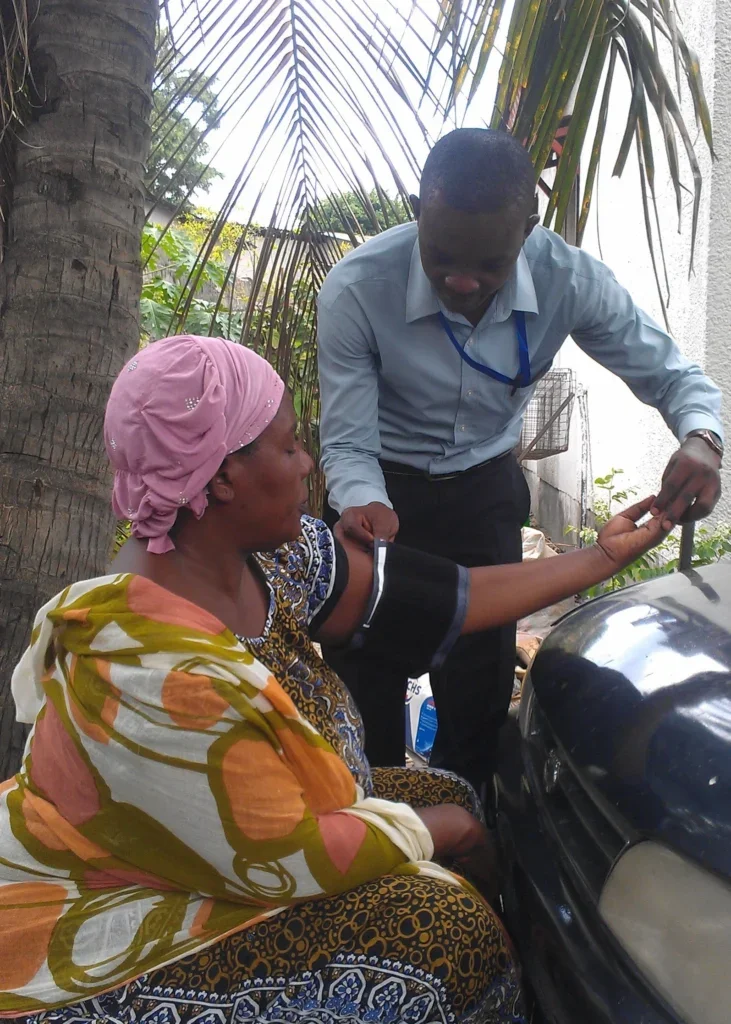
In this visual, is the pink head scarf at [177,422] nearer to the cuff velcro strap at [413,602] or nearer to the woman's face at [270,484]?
the woman's face at [270,484]

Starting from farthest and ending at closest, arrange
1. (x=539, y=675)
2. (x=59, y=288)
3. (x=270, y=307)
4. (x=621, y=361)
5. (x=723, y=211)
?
(x=723, y=211) < (x=270, y=307) < (x=621, y=361) < (x=59, y=288) < (x=539, y=675)

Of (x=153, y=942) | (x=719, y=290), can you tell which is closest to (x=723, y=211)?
(x=719, y=290)

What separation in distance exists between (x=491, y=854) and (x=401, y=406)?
1.18 meters

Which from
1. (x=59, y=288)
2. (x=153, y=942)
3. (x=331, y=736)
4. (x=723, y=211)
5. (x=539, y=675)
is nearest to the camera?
(x=153, y=942)

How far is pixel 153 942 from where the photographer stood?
55.0 inches

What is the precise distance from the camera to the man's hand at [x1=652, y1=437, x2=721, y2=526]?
1.98m

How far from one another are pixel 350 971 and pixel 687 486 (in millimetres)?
1193

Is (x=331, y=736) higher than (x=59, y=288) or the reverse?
the reverse

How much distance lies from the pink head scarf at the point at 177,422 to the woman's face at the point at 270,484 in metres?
0.03

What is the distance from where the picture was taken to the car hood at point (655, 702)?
1179 mm

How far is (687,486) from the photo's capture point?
1986 millimetres

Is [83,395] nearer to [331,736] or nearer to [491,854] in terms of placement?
[331,736]

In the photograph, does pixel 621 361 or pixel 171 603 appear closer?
pixel 171 603

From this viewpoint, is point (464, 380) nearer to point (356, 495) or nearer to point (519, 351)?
point (519, 351)
